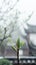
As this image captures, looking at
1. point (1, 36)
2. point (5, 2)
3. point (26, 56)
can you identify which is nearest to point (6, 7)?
point (5, 2)

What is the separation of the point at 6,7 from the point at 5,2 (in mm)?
113

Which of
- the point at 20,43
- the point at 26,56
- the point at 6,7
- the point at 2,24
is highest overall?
the point at 6,7

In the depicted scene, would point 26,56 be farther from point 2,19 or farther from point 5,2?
point 5,2

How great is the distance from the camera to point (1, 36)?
3.94 metres

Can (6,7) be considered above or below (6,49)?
above

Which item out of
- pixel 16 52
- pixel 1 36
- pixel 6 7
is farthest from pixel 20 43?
pixel 6 7

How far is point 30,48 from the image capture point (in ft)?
12.7

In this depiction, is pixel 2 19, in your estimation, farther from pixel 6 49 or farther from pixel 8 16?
pixel 6 49

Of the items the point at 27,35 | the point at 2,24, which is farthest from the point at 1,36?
the point at 27,35

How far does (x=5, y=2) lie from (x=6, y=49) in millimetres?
1045

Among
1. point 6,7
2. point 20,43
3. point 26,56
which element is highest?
point 6,7

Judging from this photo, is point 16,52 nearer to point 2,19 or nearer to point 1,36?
point 1,36

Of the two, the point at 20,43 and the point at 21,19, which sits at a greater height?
the point at 21,19

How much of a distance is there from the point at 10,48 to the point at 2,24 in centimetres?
56
